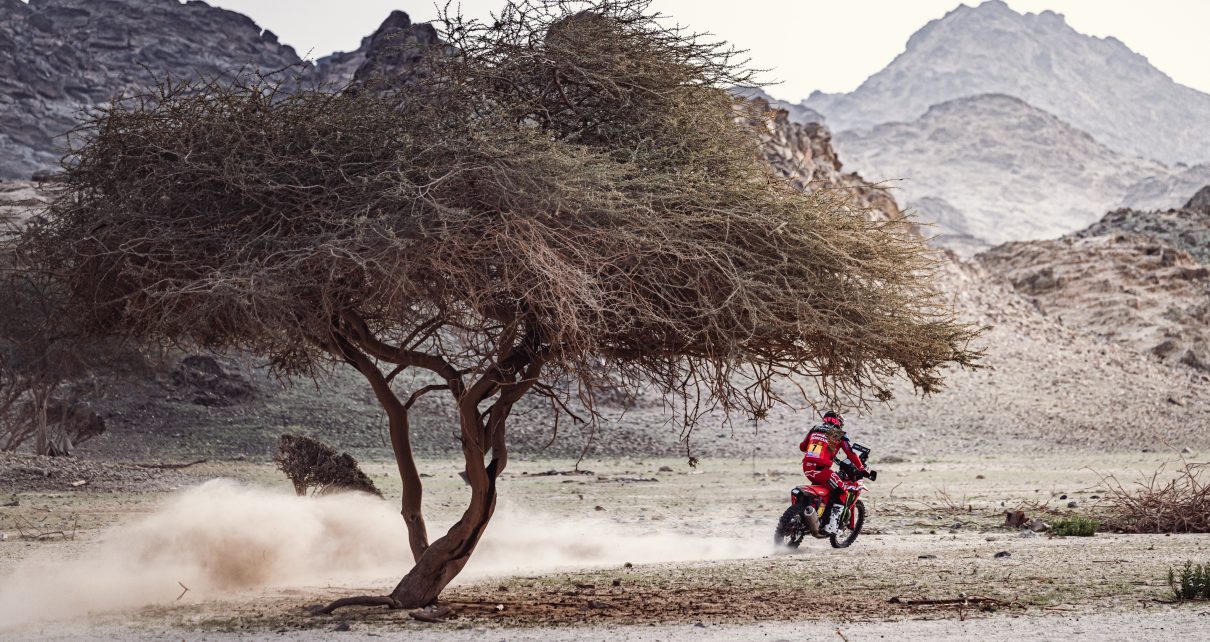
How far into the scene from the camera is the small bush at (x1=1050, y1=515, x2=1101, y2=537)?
15961 mm

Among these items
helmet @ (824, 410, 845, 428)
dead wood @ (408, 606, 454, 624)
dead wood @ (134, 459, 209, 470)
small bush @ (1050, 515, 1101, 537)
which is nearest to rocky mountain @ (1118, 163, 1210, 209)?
dead wood @ (134, 459, 209, 470)

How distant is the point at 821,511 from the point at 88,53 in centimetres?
9812

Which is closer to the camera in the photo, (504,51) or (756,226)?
(756,226)

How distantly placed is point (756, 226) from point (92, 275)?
19.2 feet

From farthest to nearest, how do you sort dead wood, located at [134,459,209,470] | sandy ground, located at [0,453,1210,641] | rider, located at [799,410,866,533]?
dead wood, located at [134,459,209,470]
rider, located at [799,410,866,533]
sandy ground, located at [0,453,1210,641]

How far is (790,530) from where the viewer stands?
14.9m

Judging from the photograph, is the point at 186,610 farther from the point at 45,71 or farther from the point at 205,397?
the point at 45,71

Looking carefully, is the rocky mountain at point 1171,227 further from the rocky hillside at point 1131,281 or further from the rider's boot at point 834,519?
the rider's boot at point 834,519

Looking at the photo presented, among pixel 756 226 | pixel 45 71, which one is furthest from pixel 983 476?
pixel 45 71

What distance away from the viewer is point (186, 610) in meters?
11.4

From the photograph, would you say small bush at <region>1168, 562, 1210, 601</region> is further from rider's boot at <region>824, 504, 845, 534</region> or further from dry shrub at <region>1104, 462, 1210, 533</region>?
dry shrub at <region>1104, 462, 1210, 533</region>

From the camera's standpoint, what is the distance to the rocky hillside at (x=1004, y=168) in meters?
170

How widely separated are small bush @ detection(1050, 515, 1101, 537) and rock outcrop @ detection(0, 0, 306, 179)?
Result: 75.4m

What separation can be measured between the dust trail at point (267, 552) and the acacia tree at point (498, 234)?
3.09 metres
